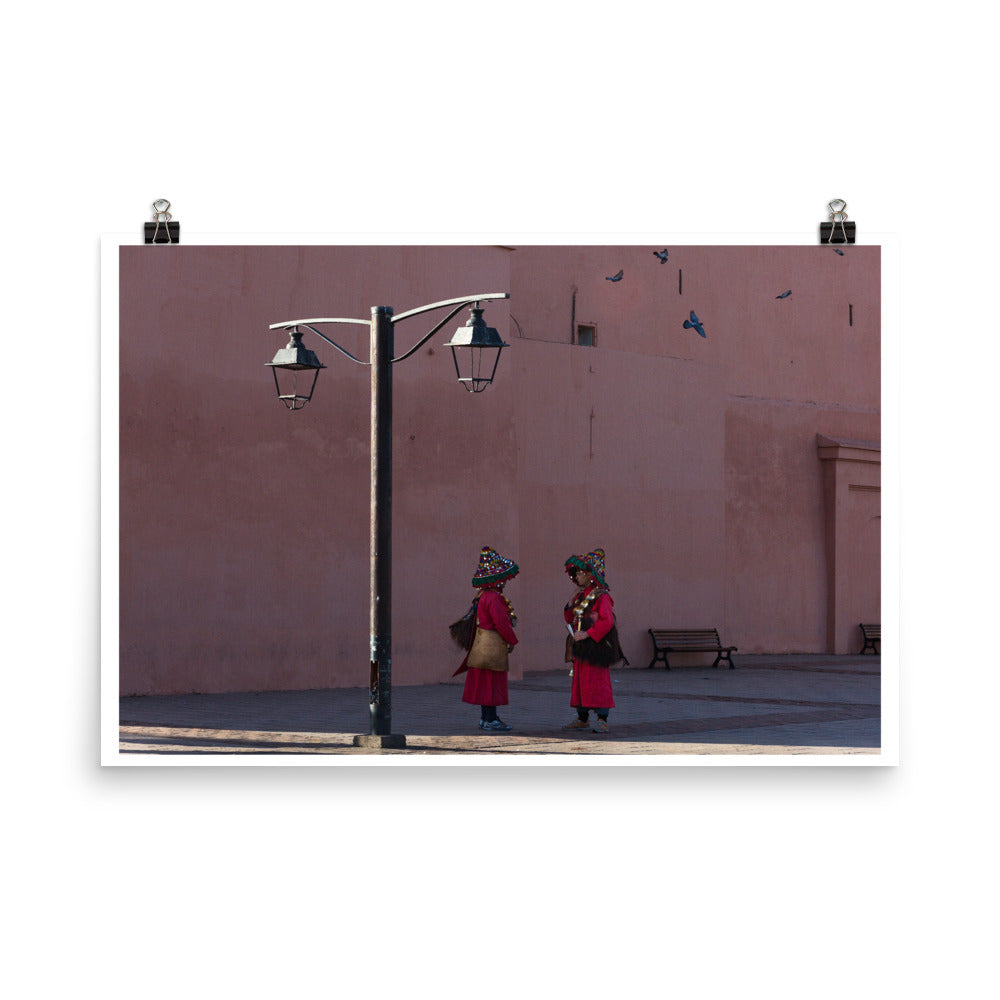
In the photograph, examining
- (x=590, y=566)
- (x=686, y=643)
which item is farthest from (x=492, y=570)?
(x=686, y=643)

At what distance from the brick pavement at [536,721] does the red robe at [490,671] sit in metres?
0.30

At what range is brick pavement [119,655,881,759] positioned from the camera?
37.6 ft

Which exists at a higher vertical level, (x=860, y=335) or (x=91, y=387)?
(x=860, y=335)

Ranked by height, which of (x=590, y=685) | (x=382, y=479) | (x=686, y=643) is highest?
(x=382, y=479)

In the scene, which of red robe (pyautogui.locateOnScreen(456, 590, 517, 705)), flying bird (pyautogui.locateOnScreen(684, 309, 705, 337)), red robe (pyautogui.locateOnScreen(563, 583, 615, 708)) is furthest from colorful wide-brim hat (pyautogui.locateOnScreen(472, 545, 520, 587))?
flying bird (pyautogui.locateOnScreen(684, 309, 705, 337))

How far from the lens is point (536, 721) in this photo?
13.6 meters

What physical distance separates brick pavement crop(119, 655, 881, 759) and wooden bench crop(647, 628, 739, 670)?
7.77 ft

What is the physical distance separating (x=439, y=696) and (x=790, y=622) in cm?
892

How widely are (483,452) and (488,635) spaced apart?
5.80 metres
